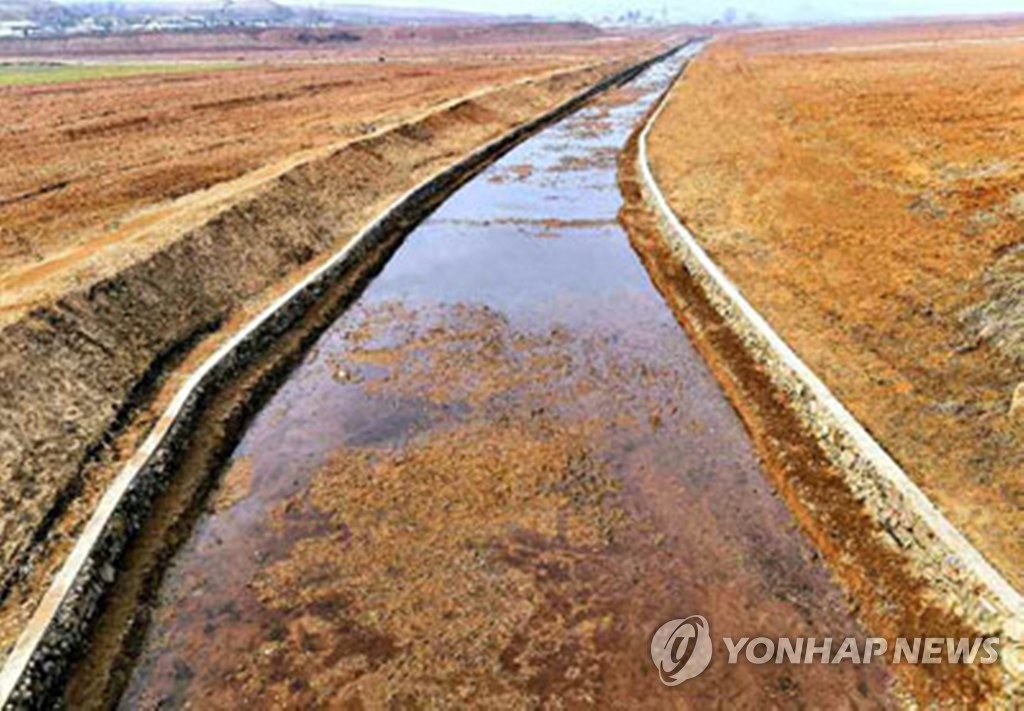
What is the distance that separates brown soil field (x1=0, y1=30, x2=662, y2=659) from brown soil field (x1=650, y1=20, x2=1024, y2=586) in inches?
366

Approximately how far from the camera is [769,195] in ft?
70.6

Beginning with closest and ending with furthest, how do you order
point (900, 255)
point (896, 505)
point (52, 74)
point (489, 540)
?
1. point (896, 505)
2. point (489, 540)
3. point (900, 255)
4. point (52, 74)

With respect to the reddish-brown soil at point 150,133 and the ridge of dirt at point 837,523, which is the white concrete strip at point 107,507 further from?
the ridge of dirt at point 837,523

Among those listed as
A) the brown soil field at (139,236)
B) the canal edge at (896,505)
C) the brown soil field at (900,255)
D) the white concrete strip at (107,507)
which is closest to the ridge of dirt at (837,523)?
the canal edge at (896,505)

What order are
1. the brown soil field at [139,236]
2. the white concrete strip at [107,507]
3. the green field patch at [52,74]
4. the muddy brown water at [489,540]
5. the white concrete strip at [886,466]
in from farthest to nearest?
the green field patch at [52,74], the brown soil field at [139,236], the muddy brown water at [489,540], the white concrete strip at [886,466], the white concrete strip at [107,507]

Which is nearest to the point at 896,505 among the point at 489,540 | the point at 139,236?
the point at 489,540

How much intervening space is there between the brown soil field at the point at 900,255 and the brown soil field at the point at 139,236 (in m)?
9.29

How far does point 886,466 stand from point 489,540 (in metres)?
4.62

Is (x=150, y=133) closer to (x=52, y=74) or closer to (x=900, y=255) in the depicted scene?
(x=900, y=255)

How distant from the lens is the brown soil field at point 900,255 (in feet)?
32.2

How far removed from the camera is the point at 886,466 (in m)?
9.26

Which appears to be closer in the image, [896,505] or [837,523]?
[896,505]

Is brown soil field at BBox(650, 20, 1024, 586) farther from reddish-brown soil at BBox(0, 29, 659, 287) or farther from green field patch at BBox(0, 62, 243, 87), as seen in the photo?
green field patch at BBox(0, 62, 243, 87)

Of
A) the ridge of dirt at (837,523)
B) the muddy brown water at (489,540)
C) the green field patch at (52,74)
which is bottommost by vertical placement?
the green field patch at (52,74)
